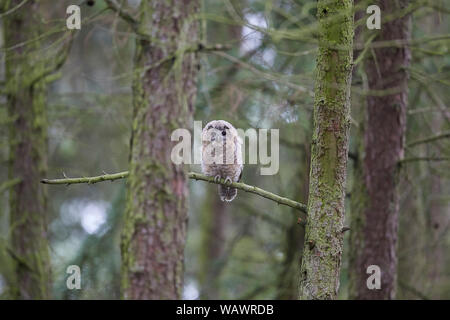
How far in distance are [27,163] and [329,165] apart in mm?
4607

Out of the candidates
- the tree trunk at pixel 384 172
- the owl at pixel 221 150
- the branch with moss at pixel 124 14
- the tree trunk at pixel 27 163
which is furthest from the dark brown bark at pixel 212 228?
the branch with moss at pixel 124 14

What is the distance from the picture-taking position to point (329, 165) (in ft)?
9.12

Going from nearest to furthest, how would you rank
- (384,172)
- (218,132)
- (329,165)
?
(329,165)
(218,132)
(384,172)

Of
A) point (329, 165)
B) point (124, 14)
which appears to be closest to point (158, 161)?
point (124, 14)

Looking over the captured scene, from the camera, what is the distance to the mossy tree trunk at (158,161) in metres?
4.30

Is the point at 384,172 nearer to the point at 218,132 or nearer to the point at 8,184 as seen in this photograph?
the point at 218,132

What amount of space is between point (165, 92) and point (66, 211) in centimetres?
635

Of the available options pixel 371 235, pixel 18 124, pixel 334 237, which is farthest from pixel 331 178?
pixel 18 124

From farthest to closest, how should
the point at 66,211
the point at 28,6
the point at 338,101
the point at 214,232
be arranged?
1. the point at 214,232
2. the point at 66,211
3. the point at 28,6
4. the point at 338,101

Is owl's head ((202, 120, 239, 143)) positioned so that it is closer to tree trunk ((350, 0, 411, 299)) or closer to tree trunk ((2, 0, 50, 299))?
tree trunk ((350, 0, 411, 299))

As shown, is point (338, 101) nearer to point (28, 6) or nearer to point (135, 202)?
point (135, 202)

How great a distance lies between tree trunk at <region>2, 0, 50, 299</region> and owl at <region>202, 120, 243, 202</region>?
2.36m

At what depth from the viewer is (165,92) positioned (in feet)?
14.9

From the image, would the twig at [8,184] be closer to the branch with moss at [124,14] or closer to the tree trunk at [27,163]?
the tree trunk at [27,163]
